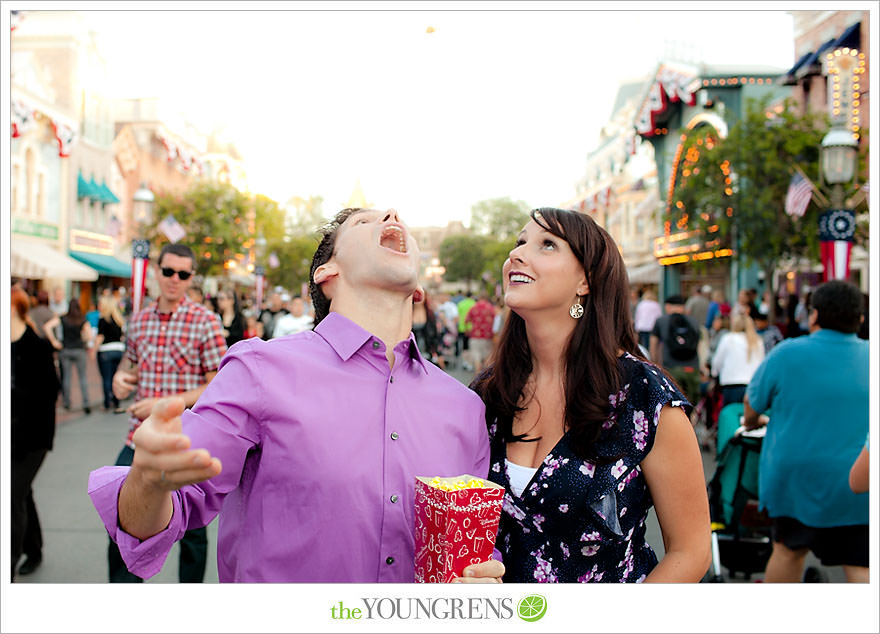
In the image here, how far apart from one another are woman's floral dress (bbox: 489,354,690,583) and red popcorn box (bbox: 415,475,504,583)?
0.63 metres

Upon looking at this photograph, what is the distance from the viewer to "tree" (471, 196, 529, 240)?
75.8m

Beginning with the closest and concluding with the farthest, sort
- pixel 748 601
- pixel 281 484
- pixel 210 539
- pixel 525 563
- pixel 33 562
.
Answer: pixel 748 601 → pixel 281 484 → pixel 525 563 → pixel 33 562 → pixel 210 539

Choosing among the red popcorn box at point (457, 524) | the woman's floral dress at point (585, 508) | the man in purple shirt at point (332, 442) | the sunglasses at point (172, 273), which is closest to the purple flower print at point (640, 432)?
the woman's floral dress at point (585, 508)

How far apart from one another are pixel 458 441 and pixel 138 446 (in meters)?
0.90

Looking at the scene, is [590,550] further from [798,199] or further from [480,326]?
[480,326]

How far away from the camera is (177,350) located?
4473 mm

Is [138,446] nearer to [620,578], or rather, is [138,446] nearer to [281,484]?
[281,484]

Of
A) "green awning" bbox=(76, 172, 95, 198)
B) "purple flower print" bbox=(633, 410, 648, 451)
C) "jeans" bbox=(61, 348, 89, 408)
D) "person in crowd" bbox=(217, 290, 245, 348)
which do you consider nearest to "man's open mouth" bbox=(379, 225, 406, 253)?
"purple flower print" bbox=(633, 410, 648, 451)

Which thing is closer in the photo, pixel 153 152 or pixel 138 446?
pixel 138 446

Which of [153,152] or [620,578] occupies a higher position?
[153,152]

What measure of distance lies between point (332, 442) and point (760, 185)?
2053cm

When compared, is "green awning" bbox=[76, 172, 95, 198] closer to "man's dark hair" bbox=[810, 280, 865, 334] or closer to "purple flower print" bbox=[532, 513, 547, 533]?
"man's dark hair" bbox=[810, 280, 865, 334]

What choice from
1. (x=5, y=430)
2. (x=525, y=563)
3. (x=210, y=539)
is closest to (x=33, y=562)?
(x=210, y=539)

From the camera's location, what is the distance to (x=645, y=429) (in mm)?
2221
